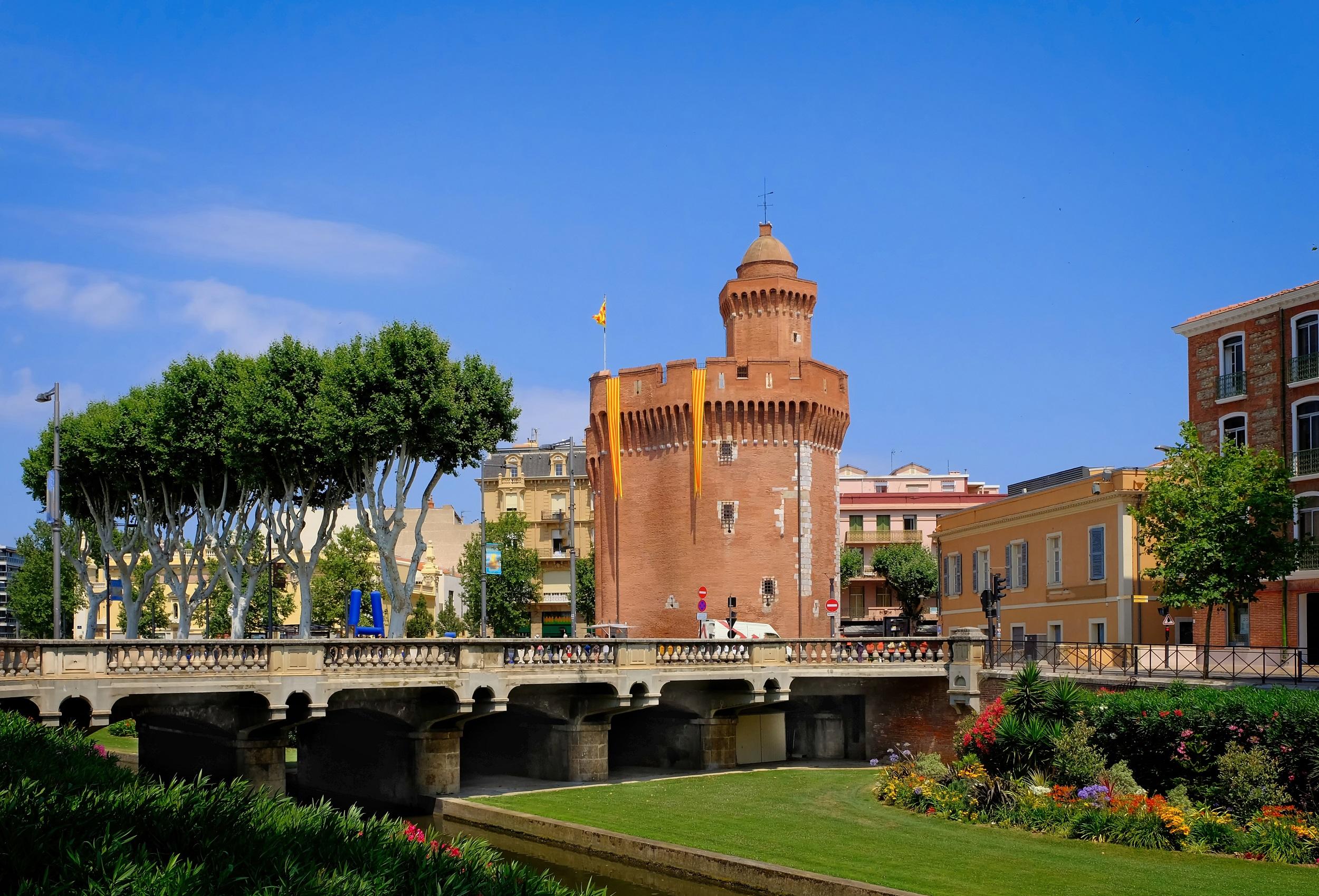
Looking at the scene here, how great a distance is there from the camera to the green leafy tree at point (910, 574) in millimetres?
90812

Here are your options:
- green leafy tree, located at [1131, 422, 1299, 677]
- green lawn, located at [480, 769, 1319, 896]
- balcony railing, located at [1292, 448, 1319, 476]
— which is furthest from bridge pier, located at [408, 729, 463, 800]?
balcony railing, located at [1292, 448, 1319, 476]

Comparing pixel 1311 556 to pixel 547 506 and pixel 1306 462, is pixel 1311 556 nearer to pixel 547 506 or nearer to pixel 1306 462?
pixel 1306 462

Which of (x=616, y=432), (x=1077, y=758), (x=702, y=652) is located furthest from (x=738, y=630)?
(x=1077, y=758)

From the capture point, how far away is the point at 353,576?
271 feet

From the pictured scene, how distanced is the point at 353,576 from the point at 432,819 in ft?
160

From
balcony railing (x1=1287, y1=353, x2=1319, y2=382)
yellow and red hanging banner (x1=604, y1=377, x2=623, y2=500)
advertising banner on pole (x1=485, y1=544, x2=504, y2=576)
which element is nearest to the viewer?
balcony railing (x1=1287, y1=353, x2=1319, y2=382)

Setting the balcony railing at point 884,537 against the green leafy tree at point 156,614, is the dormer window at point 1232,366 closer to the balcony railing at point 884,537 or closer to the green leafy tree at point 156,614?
the balcony railing at point 884,537

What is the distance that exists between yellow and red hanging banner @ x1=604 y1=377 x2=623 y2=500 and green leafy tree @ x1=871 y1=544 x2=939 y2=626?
29.9 metres

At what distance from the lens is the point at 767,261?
233 feet

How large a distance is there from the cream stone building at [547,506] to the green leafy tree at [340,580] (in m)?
13.9

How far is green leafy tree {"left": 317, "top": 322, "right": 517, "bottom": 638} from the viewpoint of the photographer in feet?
146

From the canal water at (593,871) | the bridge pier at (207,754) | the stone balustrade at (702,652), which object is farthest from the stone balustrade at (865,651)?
the bridge pier at (207,754)

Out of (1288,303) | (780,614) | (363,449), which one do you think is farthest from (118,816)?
(780,614)

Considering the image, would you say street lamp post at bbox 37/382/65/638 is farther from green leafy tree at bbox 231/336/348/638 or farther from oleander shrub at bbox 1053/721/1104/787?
oleander shrub at bbox 1053/721/1104/787
